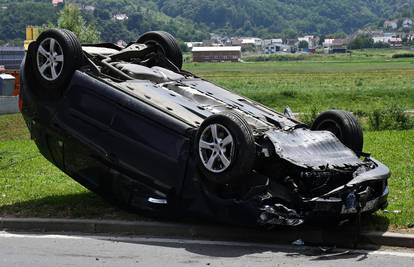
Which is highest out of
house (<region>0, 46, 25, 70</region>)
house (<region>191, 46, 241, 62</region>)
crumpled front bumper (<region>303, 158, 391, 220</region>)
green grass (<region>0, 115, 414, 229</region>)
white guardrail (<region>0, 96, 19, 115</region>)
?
crumpled front bumper (<region>303, 158, 391, 220</region>)

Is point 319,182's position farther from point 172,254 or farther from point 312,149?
point 172,254

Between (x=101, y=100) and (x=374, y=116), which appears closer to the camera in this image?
(x=101, y=100)

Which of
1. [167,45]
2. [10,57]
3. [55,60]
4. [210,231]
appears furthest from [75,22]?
[210,231]

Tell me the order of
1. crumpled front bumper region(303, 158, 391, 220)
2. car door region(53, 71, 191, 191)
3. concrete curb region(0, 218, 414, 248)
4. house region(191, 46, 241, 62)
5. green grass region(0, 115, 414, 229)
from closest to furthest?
crumpled front bumper region(303, 158, 391, 220) < concrete curb region(0, 218, 414, 248) < car door region(53, 71, 191, 191) < green grass region(0, 115, 414, 229) < house region(191, 46, 241, 62)

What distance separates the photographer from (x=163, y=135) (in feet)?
26.3

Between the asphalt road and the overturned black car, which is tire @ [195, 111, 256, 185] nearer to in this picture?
the overturned black car

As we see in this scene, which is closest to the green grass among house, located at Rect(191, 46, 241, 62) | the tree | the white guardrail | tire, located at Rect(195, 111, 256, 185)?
tire, located at Rect(195, 111, 256, 185)

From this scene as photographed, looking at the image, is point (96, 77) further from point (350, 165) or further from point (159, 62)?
point (350, 165)

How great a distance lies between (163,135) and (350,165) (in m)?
1.94

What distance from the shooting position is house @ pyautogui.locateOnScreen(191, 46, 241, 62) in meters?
160

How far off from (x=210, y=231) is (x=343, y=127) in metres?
2.02

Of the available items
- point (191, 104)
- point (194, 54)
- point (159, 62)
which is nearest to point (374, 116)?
point (159, 62)

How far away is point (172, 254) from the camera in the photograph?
24.1 ft

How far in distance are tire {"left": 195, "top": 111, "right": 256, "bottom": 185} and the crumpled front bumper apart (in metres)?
0.70
